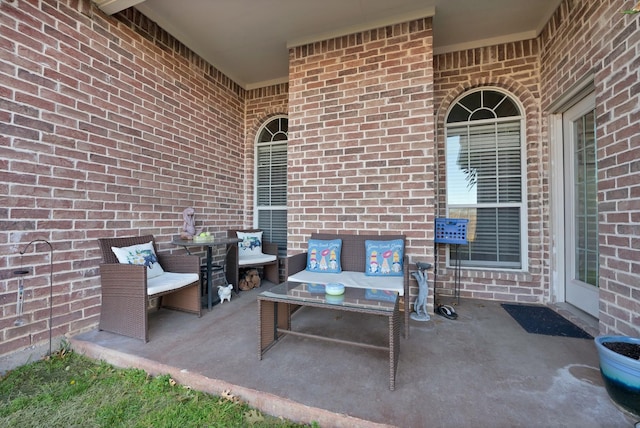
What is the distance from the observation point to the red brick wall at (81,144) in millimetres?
2105

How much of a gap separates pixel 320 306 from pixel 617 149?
8.50 feet

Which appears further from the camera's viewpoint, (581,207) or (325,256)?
(325,256)

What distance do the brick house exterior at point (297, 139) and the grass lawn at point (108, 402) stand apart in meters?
0.44

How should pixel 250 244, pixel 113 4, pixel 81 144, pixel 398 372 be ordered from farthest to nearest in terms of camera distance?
pixel 250 244 < pixel 113 4 < pixel 81 144 < pixel 398 372

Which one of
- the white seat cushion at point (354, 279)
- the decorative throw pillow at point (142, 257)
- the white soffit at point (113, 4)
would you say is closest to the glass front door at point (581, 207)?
the white seat cushion at point (354, 279)

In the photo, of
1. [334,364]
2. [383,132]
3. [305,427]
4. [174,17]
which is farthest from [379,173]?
[174,17]

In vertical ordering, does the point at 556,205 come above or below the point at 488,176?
below

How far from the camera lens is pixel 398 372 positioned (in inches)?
74.2

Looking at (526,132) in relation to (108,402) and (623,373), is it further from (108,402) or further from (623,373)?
(108,402)

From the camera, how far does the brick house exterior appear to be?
2090mm

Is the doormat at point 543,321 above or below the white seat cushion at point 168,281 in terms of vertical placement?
below

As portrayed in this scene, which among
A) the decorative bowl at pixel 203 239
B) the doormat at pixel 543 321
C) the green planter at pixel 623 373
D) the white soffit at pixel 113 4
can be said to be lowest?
the doormat at pixel 543 321

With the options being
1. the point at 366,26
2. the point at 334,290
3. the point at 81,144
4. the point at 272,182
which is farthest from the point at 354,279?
the point at 366,26

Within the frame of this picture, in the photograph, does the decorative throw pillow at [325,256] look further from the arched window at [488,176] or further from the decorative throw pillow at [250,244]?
the arched window at [488,176]
